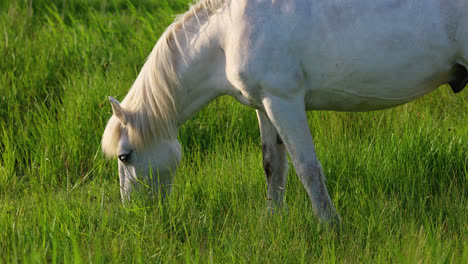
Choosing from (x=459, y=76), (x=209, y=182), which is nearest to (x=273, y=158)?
(x=209, y=182)

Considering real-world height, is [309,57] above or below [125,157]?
above

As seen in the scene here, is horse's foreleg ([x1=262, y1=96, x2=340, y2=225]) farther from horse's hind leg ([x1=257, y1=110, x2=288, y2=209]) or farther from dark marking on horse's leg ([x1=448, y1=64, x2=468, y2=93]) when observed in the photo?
dark marking on horse's leg ([x1=448, y1=64, x2=468, y2=93])

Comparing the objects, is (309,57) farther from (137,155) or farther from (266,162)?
(137,155)

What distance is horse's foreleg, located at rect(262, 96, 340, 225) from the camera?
128 inches

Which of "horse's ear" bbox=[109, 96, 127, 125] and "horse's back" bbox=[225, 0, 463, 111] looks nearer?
"horse's back" bbox=[225, 0, 463, 111]

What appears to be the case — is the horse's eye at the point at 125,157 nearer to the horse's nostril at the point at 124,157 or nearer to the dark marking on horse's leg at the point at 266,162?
the horse's nostril at the point at 124,157

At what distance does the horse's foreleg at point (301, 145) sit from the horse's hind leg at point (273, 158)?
0.46 metres

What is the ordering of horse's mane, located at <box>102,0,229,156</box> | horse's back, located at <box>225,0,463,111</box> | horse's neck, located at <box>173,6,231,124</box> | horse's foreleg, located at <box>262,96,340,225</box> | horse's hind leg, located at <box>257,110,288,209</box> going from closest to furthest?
horse's back, located at <box>225,0,463,111</box> < horse's foreleg, located at <box>262,96,340,225</box> < horse's neck, located at <box>173,6,231,124</box> < horse's mane, located at <box>102,0,229,156</box> < horse's hind leg, located at <box>257,110,288,209</box>

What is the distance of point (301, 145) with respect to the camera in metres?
3.31

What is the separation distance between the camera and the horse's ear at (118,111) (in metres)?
3.45

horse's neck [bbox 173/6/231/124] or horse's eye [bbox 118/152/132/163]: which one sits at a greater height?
horse's neck [bbox 173/6/231/124]

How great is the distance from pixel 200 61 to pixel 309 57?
679 millimetres

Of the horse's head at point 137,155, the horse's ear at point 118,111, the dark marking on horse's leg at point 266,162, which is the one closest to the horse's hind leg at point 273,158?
the dark marking on horse's leg at point 266,162

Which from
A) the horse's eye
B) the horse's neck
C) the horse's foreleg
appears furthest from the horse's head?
the horse's foreleg
